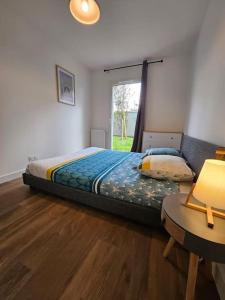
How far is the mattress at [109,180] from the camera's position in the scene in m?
1.39

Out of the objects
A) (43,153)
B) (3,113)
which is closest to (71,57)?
(3,113)

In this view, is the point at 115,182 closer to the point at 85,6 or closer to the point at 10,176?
the point at 85,6

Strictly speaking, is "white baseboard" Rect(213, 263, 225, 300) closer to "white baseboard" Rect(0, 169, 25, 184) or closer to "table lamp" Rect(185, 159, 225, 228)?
"table lamp" Rect(185, 159, 225, 228)

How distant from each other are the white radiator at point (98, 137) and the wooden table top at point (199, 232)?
362 centimetres

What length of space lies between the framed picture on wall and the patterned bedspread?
1.96 metres

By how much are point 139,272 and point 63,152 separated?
121 inches

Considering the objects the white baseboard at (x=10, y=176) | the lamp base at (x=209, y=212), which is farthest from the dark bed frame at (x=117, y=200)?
the white baseboard at (x=10, y=176)

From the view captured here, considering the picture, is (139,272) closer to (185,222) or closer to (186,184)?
(185,222)

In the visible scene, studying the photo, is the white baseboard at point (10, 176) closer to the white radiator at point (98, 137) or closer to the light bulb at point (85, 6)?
the white radiator at point (98, 137)

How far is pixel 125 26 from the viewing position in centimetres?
242

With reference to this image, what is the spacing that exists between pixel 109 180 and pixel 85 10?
185 cm

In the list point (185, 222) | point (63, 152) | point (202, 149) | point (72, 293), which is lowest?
point (72, 293)

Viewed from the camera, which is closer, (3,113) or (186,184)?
(186,184)

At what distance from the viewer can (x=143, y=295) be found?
879 mm
